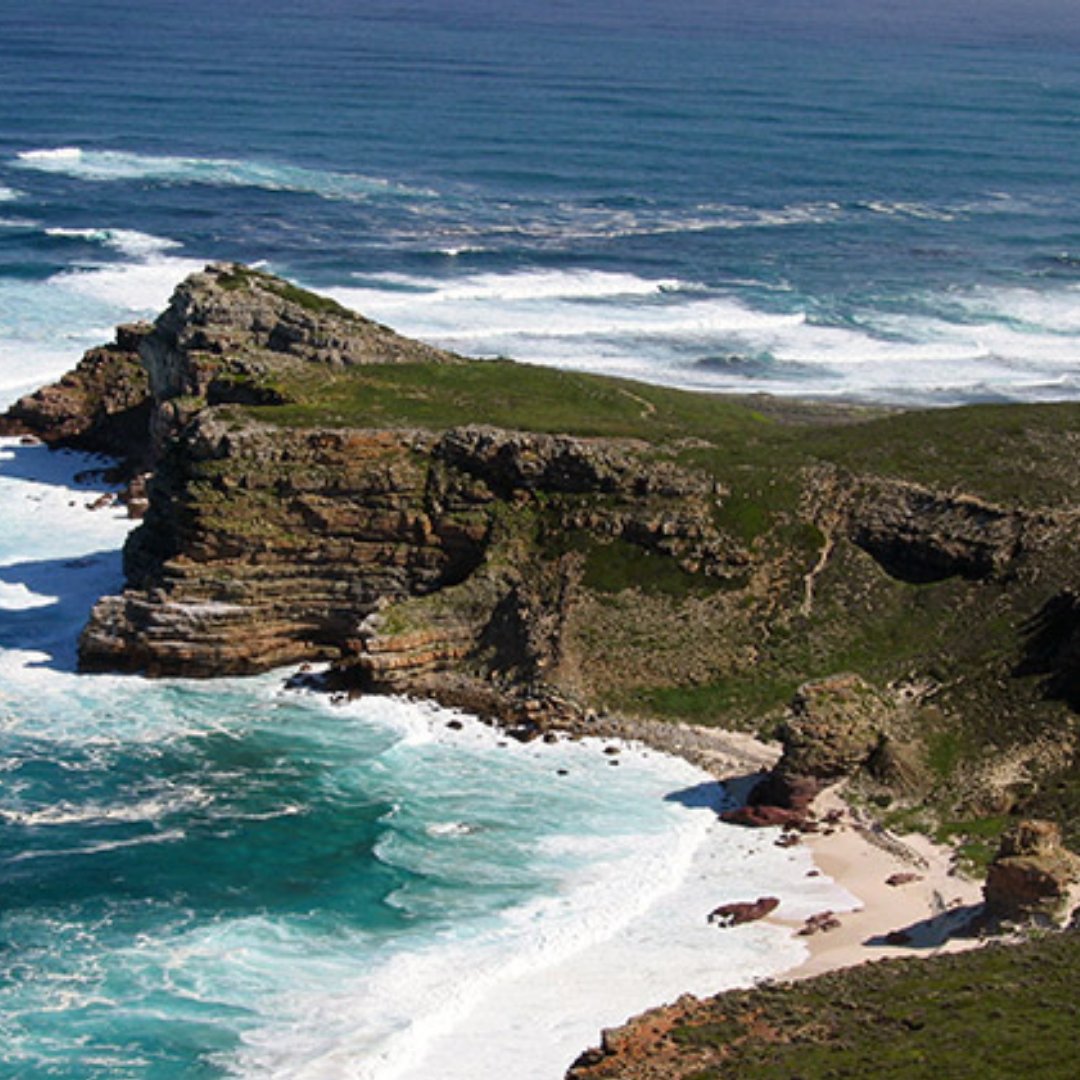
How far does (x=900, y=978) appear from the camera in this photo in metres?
37.9

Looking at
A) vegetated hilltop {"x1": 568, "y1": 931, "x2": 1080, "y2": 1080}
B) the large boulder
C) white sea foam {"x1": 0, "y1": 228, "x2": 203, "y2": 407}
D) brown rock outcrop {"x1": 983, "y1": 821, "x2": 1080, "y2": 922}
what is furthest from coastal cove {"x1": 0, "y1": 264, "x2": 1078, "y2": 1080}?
white sea foam {"x1": 0, "y1": 228, "x2": 203, "y2": 407}

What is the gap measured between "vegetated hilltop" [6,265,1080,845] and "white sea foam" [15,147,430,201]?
259ft

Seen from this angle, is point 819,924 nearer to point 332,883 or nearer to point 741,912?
point 741,912

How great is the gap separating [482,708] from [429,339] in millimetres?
48032

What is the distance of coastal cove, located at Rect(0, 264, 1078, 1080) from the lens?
137 ft

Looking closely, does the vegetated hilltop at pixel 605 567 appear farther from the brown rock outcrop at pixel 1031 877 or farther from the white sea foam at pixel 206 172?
the white sea foam at pixel 206 172

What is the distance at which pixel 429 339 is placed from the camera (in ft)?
333

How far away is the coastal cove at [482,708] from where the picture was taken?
137ft

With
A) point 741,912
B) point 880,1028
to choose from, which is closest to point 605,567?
point 741,912

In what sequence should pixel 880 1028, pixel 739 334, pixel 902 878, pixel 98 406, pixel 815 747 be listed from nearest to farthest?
pixel 880 1028 → pixel 902 878 → pixel 815 747 → pixel 98 406 → pixel 739 334

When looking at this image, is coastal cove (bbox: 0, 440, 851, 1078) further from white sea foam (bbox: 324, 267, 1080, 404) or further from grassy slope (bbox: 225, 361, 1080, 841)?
white sea foam (bbox: 324, 267, 1080, 404)

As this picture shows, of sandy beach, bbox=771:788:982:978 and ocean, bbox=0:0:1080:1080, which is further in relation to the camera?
sandy beach, bbox=771:788:982:978

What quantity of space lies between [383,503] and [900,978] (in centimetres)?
2698

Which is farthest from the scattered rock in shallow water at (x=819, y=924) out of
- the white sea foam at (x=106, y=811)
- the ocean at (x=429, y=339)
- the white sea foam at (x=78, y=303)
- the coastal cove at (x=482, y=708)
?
the white sea foam at (x=78, y=303)
